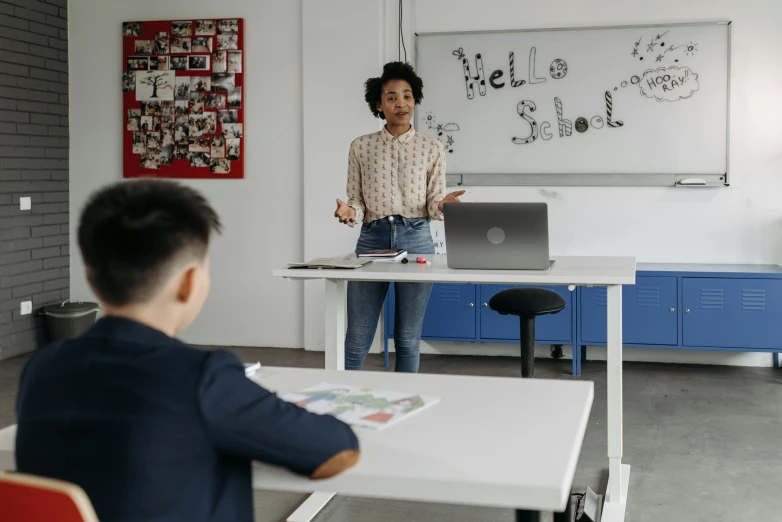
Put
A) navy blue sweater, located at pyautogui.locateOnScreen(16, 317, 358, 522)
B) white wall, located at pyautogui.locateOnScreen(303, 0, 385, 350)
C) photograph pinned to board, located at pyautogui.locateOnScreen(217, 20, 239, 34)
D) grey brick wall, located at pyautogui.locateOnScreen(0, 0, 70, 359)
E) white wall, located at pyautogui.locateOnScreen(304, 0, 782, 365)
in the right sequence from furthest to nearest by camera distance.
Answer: photograph pinned to board, located at pyautogui.locateOnScreen(217, 20, 239, 34) → white wall, located at pyautogui.locateOnScreen(303, 0, 385, 350) → grey brick wall, located at pyautogui.locateOnScreen(0, 0, 70, 359) → white wall, located at pyautogui.locateOnScreen(304, 0, 782, 365) → navy blue sweater, located at pyautogui.locateOnScreen(16, 317, 358, 522)

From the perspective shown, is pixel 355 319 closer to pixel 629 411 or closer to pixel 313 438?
pixel 629 411

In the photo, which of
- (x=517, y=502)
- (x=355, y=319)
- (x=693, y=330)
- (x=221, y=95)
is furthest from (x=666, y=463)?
(x=221, y=95)

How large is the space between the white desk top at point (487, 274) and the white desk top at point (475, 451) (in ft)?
3.78

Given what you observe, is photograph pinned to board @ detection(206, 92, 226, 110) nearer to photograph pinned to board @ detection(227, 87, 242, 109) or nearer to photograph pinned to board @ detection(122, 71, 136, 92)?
photograph pinned to board @ detection(227, 87, 242, 109)

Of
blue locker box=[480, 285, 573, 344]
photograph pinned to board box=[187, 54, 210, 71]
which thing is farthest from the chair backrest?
photograph pinned to board box=[187, 54, 210, 71]

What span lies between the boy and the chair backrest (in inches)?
4.1

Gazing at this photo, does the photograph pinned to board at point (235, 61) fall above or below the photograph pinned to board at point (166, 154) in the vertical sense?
A: above

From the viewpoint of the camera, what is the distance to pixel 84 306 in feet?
19.8

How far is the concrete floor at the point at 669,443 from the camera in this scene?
10.2 feet

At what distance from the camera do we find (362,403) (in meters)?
1.64

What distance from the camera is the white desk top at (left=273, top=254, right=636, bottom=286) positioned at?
2.92m

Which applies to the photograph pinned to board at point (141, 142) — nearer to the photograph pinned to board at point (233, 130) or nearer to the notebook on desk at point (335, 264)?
the photograph pinned to board at point (233, 130)

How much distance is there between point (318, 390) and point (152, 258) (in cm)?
63

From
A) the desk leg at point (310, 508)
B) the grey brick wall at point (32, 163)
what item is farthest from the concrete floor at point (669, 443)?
the grey brick wall at point (32, 163)
